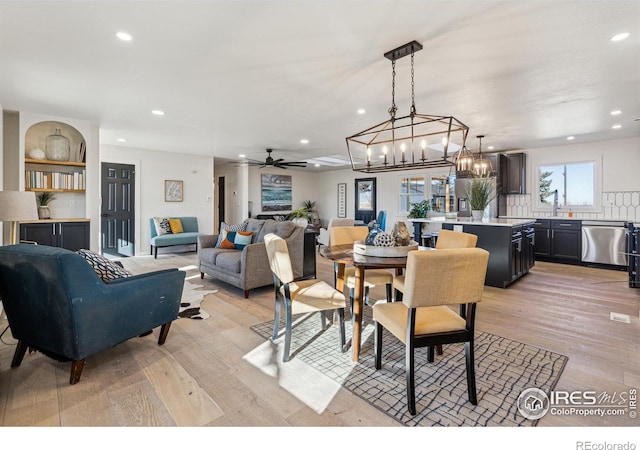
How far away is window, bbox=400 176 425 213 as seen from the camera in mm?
9156

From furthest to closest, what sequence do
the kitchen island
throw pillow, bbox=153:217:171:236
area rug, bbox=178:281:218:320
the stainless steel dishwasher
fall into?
throw pillow, bbox=153:217:171:236
the stainless steel dishwasher
the kitchen island
area rug, bbox=178:281:218:320

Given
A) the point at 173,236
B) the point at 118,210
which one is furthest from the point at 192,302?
the point at 118,210

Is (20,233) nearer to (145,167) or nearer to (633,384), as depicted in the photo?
(145,167)

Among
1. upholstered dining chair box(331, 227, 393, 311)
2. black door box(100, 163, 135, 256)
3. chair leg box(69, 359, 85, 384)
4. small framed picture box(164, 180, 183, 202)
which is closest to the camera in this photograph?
chair leg box(69, 359, 85, 384)

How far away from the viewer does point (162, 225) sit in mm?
7023

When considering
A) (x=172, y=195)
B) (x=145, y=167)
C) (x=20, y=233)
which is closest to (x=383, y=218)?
(x=172, y=195)

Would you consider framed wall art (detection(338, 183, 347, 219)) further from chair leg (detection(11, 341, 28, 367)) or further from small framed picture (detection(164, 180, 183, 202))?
chair leg (detection(11, 341, 28, 367))

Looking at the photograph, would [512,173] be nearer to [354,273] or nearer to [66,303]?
[354,273]

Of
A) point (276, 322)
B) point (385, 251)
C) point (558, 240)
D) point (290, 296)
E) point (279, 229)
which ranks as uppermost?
point (279, 229)

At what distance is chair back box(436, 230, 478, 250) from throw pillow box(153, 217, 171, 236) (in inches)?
237

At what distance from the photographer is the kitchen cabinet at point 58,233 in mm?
4324

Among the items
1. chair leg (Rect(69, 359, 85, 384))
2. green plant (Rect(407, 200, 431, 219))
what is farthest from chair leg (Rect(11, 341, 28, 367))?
green plant (Rect(407, 200, 431, 219))

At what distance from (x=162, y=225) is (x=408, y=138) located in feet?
20.5

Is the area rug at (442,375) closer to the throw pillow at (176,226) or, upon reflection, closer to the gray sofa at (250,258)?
the gray sofa at (250,258)
